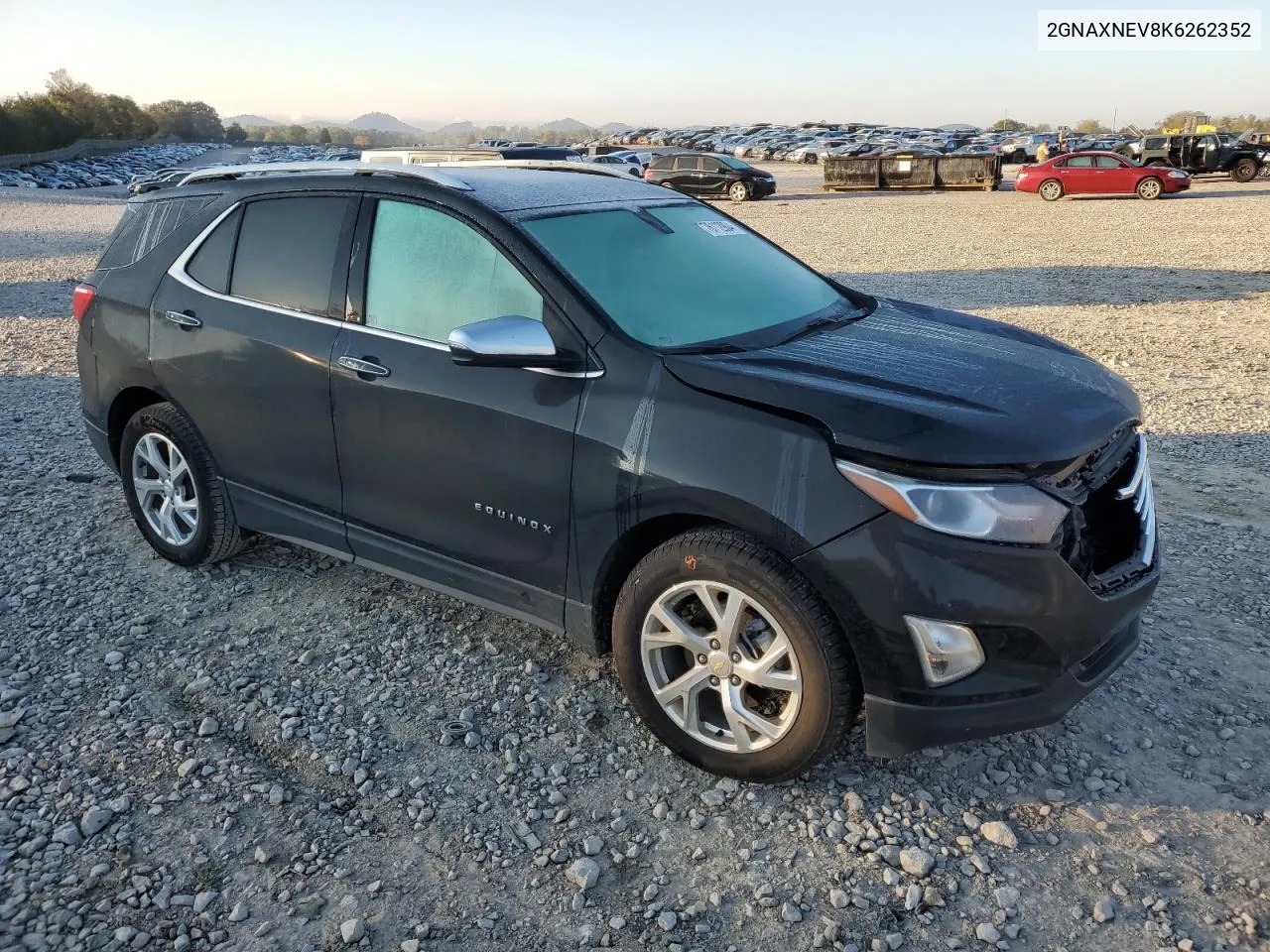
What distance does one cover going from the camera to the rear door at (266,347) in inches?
149

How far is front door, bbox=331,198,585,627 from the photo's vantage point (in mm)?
3227

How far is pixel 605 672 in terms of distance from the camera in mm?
3734

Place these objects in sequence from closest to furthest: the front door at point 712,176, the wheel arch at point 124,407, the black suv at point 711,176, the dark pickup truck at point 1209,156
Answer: the wheel arch at point 124,407 → the black suv at point 711,176 → the front door at point 712,176 → the dark pickup truck at point 1209,156

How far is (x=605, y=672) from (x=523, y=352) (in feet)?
4.52

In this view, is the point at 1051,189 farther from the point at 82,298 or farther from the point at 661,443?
the point at 661,443

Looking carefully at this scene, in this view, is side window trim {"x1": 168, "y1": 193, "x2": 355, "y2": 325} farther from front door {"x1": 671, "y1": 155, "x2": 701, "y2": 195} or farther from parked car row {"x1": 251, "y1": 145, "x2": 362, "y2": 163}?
front door {"x1": 671, "y1": 155, "x2": 701, "y2": 195}

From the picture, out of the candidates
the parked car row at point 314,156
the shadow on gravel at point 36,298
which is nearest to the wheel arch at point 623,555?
the parked car row at point 314,156

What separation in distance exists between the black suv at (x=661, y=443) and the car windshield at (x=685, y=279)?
0.05 ft

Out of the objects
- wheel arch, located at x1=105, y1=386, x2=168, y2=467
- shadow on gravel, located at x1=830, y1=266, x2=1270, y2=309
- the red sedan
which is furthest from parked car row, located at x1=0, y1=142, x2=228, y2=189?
wheel arch, located at x1=105, y1=386, x2=168, y2=467

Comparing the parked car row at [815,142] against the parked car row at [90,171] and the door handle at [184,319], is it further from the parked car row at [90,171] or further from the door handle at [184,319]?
the door handle at [184,319]

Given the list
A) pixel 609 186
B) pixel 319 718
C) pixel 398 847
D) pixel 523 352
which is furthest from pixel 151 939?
pixel 609 186

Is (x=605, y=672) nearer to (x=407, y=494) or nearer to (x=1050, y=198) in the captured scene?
(x=407, y=494)

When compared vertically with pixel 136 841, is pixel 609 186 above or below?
above

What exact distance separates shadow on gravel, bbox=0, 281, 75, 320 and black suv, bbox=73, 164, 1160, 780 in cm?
855
